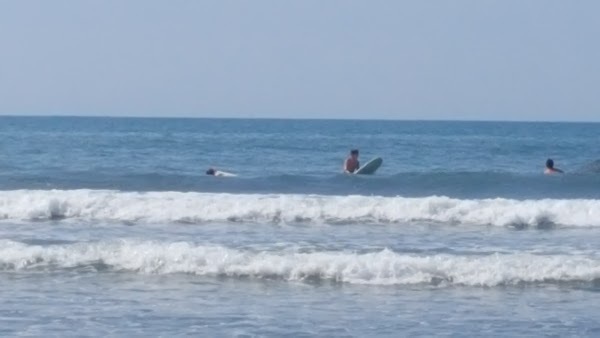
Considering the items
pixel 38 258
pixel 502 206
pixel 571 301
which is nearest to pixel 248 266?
pixel 38 258

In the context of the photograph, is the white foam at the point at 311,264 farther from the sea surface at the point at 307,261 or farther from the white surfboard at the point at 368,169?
the white surfboard at the point at 368,169

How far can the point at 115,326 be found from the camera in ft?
36.0

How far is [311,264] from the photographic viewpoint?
13.8 meters

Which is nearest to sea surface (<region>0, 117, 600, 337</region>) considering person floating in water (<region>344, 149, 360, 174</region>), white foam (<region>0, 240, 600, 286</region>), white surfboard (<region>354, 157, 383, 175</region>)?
white foam (<region>0, 240, 600, 286</region>)

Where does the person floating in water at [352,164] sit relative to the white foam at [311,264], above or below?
above

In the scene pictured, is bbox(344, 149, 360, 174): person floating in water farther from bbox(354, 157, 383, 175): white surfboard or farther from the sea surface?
the sea surface

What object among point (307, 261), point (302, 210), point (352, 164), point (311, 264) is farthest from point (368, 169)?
point (311, 264)

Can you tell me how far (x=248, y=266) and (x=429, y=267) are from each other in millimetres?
2152

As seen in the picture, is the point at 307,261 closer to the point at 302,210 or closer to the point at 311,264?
the point at 311,264

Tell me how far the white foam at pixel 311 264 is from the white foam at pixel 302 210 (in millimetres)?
5036

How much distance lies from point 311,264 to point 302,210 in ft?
21.9

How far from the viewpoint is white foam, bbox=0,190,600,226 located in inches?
787

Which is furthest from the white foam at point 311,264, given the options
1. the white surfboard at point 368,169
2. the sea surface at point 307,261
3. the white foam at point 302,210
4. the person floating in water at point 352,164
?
the white surfboard at point 368,169

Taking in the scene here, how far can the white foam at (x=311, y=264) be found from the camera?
13422 millimetres
